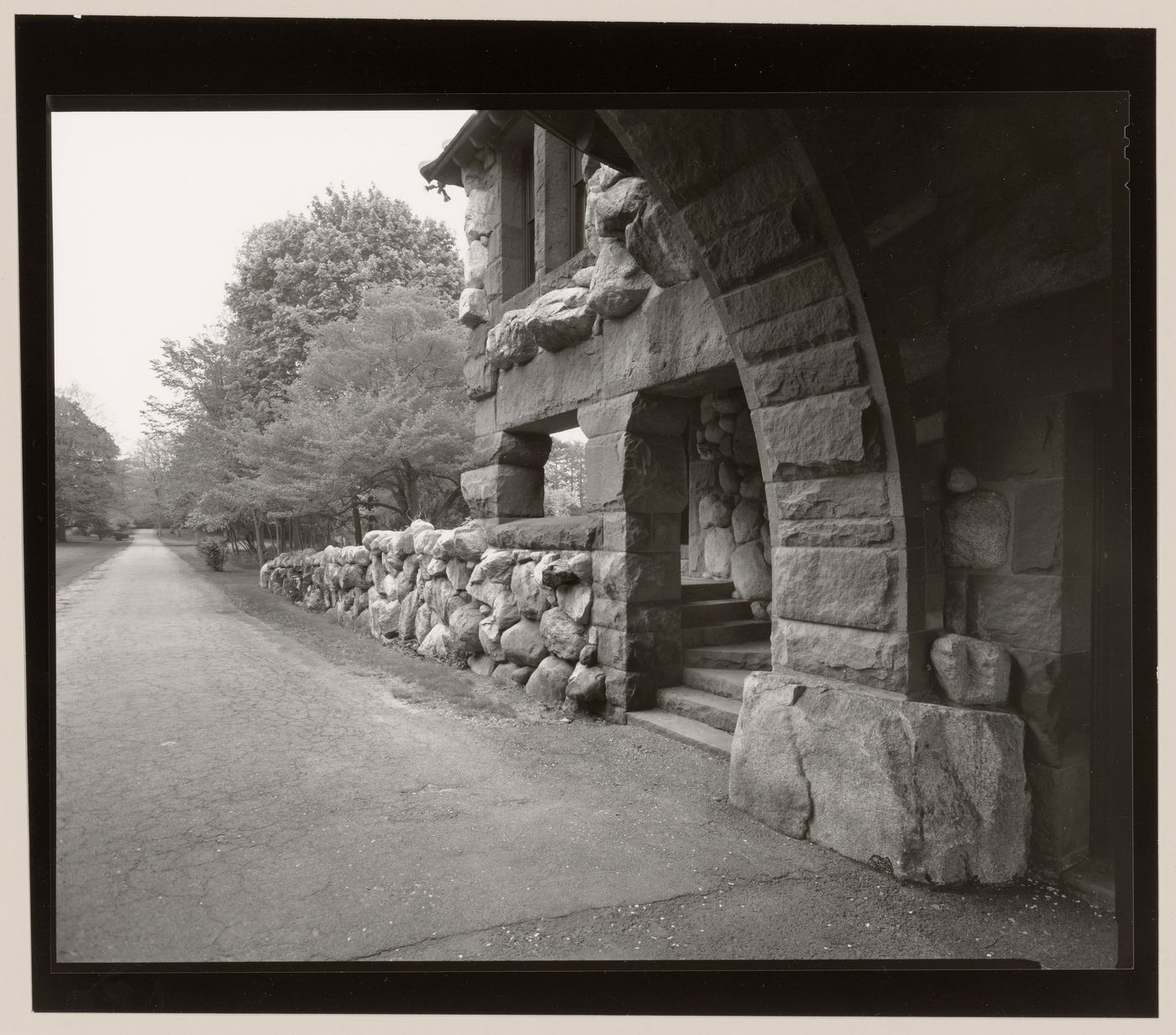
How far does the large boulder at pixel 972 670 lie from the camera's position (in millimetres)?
2184

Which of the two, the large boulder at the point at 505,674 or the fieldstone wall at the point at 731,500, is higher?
the fieldstone wall at the point at 731,500

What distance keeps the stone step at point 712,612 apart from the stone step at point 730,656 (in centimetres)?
26

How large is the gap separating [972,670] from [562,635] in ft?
9.16

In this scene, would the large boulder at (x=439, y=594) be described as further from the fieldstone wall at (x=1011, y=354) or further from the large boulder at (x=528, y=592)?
the fieldstone wall at (x=1011, y=354)

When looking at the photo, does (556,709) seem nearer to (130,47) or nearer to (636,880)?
(636,880)

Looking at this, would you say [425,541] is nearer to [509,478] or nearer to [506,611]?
[509,478]

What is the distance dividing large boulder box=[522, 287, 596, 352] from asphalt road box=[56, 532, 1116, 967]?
108 inches

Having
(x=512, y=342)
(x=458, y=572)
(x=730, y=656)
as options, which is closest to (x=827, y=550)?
(x=730, y=656)

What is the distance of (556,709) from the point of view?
4391mm

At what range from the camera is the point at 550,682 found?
4.57 metres

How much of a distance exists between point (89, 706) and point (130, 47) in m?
3.04

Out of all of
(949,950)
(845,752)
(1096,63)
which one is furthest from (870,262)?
(949,950)

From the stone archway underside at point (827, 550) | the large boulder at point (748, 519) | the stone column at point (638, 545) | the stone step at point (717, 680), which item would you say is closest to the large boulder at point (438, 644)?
the stone column at point (638, 545)

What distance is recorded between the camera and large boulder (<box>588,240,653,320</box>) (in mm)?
4004
